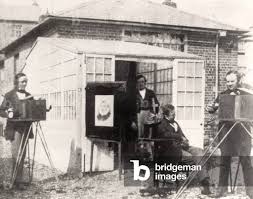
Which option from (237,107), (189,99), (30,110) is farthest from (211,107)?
(189,99)

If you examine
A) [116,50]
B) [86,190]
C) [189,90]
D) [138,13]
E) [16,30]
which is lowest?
[86,190]

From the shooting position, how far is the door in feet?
27.1

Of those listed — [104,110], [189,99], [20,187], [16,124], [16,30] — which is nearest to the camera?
[20,187]

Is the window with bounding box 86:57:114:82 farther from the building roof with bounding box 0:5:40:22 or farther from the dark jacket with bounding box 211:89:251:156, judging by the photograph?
the building roof with bounding box 0:5:40:22

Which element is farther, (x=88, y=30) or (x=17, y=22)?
(x=17, y=22)

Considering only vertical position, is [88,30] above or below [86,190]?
above

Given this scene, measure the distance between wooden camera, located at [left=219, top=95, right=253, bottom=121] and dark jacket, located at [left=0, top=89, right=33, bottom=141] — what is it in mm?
2816

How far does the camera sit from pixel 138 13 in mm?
10781

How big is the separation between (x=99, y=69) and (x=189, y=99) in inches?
83.6

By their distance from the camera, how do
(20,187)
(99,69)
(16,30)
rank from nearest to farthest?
1. (20,187)
2. (99,69)
3. (16,30)

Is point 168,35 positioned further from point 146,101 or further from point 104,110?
point 104,110

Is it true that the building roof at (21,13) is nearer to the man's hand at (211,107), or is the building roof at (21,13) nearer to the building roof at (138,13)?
the building roof at (138,13)

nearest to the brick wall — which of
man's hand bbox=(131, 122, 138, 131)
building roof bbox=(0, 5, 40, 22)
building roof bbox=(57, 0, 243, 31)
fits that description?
building roof bbox=(57, 0, 243, 31)

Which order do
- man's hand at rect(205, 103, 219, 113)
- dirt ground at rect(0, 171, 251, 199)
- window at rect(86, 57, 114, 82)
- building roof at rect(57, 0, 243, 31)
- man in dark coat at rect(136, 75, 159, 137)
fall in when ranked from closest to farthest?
1. man's hand at rect(205, 103, 219, 113)
2. dirt ground at rect(0, 171, 251, 199)
3. window at rect(86, 57, 114, 82)
4. man in dark coat at rect(136, 75, 159, 137)
5. building roof at rect(57, 0, 243, 31)
